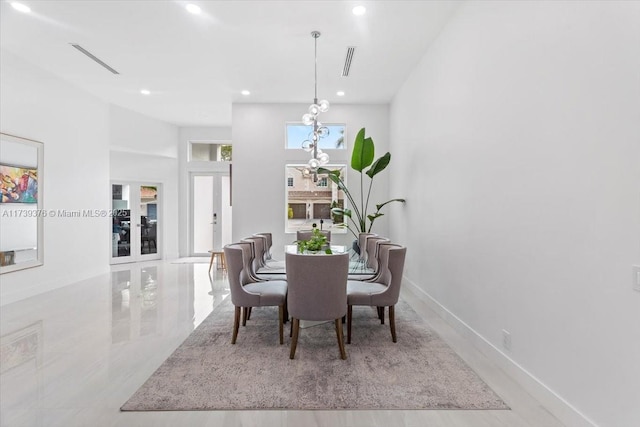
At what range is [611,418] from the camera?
69.2 inches

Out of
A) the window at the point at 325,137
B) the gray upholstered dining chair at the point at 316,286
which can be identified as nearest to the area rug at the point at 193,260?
the window at the point at 325,137

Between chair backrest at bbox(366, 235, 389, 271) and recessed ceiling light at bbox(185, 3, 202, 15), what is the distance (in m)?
3.31

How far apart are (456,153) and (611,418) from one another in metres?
2.64

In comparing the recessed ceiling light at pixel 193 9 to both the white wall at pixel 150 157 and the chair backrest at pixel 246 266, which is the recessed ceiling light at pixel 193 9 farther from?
the white wall at pixel 150 157

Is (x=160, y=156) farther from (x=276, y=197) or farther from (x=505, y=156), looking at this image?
(x=505, y=156)

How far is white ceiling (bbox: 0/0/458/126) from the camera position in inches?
149

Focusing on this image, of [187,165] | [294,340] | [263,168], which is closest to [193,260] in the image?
[187,165]

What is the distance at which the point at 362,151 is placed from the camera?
5.73 metres

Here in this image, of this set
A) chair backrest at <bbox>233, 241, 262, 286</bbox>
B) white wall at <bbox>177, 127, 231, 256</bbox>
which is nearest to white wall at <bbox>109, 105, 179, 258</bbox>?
white wall at <bbox>177, 127, 231, 256</bbox>

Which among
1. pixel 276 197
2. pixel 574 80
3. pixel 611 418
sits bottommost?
pixel 611 418

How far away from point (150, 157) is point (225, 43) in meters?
5.24

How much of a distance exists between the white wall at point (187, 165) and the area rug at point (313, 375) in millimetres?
6137

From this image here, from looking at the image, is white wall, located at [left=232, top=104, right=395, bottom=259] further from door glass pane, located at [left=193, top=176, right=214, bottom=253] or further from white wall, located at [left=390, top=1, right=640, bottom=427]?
white wall, located at [left=390, top=1, right=640, bottom=427]

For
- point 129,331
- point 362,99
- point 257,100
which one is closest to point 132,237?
point 257,100
